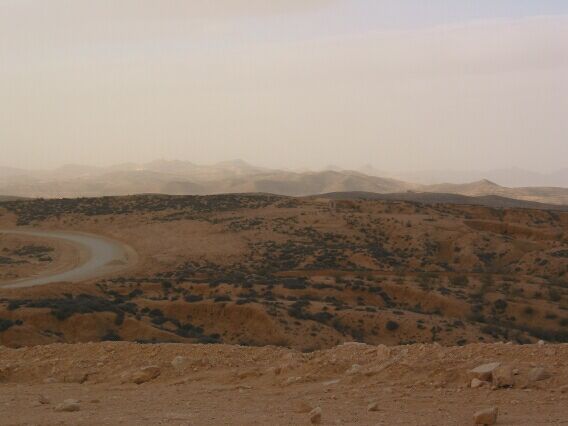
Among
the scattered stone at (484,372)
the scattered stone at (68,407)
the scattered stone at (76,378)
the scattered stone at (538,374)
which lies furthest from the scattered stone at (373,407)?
the scattered stone at (76,378)

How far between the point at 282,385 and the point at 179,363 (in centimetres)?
→ 208

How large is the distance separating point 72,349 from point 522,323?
1797cm

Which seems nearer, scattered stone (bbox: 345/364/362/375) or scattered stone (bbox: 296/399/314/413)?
scattered stone (bbox: 296/399/314/413)

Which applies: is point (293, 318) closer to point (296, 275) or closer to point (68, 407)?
point (296, 275)

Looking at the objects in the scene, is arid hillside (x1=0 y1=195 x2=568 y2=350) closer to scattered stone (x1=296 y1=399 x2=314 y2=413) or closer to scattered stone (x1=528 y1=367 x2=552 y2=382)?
scattered stone (x1=296 y1=399 x2=314 y2=413)

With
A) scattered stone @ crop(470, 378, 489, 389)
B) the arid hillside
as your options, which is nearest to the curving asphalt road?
the arid hillside

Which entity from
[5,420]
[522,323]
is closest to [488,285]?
[522,323]

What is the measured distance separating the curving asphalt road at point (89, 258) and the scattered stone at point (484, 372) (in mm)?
21523

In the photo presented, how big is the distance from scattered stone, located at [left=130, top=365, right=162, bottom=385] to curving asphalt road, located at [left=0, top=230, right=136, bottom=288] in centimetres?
1746

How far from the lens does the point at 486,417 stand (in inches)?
262

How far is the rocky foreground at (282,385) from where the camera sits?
7309 millimetres

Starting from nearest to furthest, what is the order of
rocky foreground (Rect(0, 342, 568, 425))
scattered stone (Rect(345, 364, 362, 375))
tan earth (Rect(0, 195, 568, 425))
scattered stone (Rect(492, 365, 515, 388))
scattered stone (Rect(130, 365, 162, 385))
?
rocky foreground (Rect(0, 342, 568, 425)), tan earth (Rect(0, 195, 568, 425)), scattered stone (Rect(492, 365, 515, 388)), scattered stone (Rect(345, 364, 362, 375)), scattered stone (Rect(130, 365, 162, 385))

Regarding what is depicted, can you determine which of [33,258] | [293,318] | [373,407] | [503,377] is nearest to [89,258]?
[33,258]

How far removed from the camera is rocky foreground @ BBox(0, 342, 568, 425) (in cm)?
731
